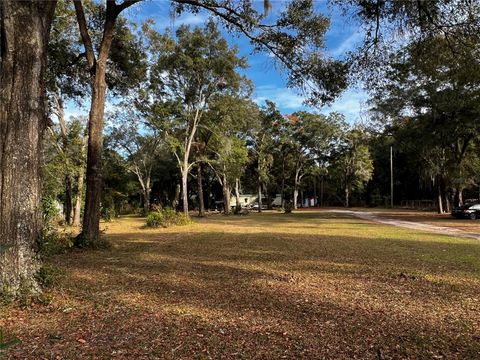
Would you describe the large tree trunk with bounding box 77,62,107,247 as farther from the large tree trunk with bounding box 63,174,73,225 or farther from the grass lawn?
the large tree trunk with bounding box 63,174,73,225

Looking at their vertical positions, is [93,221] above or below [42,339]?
above

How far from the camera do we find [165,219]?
831 inches

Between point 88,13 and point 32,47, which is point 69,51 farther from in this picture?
point 32,47

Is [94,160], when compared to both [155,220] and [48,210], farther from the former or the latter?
[155,220]

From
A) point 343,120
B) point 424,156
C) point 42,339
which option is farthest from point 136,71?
point 343,120

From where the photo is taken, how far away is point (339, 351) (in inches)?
146

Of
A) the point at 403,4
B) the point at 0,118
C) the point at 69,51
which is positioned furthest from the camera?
the point at 69,51

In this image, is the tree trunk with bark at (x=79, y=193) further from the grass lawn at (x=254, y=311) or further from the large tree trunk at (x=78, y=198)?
the grass lawn at (x=254, y=311)

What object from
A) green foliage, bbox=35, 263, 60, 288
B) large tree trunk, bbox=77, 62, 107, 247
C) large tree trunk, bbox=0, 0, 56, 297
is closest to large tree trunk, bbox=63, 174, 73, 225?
large tree trunk, bbox=77, 62, 107, 247

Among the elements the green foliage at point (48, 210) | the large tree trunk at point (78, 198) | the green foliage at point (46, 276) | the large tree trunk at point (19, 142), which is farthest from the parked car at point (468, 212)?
the large tree trunk at point (19, 142)

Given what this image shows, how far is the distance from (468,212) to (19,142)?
28.5 m

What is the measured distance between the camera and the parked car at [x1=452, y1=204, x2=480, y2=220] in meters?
27.1

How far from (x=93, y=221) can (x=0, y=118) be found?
21.2 ft

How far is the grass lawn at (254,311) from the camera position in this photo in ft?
12.3
